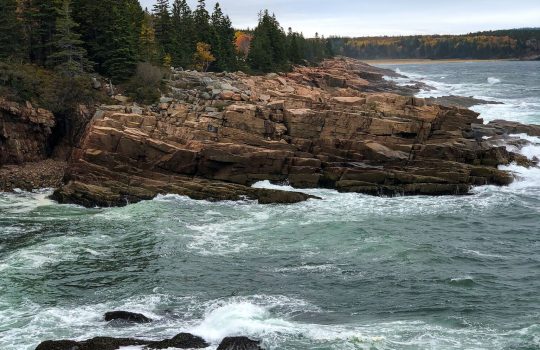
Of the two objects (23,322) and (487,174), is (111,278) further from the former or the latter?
(487,174)

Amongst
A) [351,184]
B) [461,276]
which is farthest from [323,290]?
[351,184]

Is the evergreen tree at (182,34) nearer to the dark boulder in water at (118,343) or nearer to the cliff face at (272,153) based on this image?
the cliff face at (272,153)

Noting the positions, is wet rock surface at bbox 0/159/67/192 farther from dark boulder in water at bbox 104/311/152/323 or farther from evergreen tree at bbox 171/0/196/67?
evergreen tree at bbox 171/0/196/67

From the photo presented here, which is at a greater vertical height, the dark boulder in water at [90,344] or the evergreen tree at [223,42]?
the evergreen tree at [223,42]

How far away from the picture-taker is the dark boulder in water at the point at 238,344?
61.9 feet

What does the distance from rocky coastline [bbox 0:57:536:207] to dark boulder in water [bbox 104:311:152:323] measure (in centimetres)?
1718

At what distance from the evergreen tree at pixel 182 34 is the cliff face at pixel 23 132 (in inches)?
1192

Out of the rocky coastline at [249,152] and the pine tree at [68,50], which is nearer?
the rocky coastline at [249,152]

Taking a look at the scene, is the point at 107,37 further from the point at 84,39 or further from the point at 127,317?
the point at 127,317

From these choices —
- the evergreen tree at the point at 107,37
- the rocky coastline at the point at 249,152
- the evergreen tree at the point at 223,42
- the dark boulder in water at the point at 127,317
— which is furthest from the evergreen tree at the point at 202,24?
the dark boulder in water at the point at 127,317

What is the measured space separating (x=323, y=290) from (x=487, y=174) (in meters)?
21.4

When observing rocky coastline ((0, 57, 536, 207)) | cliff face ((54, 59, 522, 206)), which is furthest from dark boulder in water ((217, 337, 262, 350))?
rocky coastline ((0, 57, 536, 207))

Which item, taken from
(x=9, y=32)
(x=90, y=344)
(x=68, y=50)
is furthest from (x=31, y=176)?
(x=90, y=344)

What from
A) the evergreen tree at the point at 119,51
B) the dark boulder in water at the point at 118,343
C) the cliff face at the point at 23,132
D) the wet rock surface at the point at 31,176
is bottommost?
the dark boulder in water at the point at 118,343
